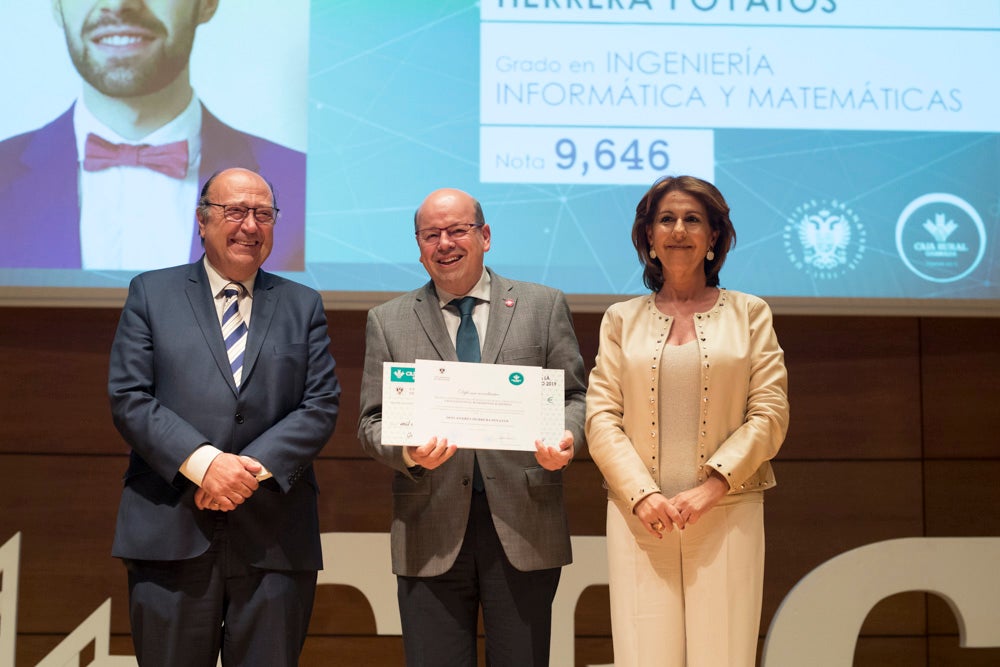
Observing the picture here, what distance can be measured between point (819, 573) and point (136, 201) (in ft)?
9.35

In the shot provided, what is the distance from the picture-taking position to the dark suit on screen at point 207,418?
2.32m

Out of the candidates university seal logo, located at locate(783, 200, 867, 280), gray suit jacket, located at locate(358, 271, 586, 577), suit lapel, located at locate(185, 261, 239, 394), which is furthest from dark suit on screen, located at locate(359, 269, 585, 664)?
university seal logo, located at locate(783, 200, 867, 280)

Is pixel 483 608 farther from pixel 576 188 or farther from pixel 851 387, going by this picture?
pixel 851 387

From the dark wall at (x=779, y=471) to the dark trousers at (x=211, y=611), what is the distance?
146 centimetres

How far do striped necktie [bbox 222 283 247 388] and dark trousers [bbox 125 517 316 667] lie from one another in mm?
395

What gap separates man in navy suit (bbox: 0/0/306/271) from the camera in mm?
3504

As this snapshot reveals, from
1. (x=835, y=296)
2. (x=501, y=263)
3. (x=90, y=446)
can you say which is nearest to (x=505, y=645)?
(x=501, y=263)

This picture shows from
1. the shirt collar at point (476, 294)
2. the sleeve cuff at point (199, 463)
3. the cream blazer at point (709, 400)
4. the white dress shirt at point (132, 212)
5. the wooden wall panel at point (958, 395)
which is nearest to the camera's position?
the sleeve cuff at point (199, 463)

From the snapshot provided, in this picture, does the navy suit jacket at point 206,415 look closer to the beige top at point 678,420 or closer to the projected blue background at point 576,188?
the beige top at point 678,420

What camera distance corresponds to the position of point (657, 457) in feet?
7.98

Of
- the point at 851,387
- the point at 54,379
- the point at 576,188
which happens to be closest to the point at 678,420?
the point at 576,188

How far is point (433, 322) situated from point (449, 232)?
238 millimetres

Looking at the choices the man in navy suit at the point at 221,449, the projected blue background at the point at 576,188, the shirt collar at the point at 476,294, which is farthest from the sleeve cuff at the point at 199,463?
the projected blue background at the point at 576,188

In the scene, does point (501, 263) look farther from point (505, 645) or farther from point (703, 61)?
point (505, 645)
